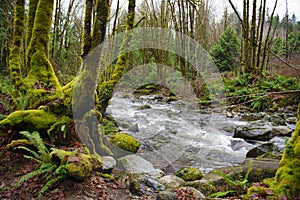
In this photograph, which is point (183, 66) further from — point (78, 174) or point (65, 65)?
point (78, 174)

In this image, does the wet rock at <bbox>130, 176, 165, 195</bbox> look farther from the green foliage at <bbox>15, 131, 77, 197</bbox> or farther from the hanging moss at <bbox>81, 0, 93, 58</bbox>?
the hanging moss at <bbox>81, 0, 93, 58</bbox>

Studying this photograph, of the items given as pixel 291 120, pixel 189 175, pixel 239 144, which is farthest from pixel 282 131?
pixel 189 175

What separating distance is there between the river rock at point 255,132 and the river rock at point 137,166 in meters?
4.41

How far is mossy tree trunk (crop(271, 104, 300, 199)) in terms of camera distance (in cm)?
276

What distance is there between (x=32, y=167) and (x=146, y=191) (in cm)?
180

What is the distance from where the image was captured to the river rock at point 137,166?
4.54 m

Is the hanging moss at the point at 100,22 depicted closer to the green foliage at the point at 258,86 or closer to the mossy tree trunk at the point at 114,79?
the mossy tree trunk at the point at 114,79

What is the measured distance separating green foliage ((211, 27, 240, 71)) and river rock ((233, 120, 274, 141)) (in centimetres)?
1290

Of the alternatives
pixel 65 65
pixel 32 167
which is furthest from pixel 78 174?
pixel 65 65

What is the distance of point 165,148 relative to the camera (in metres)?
7.08

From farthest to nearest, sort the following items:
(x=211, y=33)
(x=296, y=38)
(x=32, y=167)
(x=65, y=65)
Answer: (x=211, y=33)
(x=296, y=38)
(x=65, y=65)
(x=32, y=167)

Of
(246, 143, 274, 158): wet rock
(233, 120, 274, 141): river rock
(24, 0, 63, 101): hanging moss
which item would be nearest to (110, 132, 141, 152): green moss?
(24, 0, 63, 101): hanging moss

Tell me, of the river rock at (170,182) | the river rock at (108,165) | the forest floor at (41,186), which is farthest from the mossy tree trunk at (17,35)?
the river rock at (170,182)

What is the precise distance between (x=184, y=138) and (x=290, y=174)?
18.0ft
